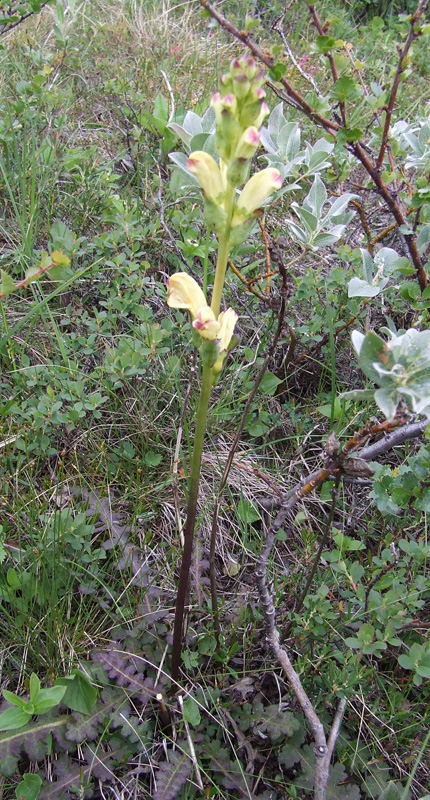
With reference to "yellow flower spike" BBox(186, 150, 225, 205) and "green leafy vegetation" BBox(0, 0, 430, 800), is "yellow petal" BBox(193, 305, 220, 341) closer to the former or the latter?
"green leafy vegetation" BBox(0, 0, 430, 800)

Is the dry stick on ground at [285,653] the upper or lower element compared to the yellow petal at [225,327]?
lower

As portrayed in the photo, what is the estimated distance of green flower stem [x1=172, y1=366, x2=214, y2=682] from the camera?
1.25 meters

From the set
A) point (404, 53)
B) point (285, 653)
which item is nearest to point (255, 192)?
point (404, 53)

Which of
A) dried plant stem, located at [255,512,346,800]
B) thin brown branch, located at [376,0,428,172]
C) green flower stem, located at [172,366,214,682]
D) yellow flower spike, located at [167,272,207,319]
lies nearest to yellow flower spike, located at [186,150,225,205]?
yellow flower spike, located at [167,272,207,319]

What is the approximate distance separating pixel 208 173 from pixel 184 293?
263mm

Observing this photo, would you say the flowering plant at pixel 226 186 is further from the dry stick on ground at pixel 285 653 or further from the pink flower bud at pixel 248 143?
the dry stick on ground at pixel 285 653

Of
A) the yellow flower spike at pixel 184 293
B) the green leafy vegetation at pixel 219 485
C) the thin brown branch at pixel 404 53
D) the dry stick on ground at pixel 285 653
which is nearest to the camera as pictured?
the yellow flower spike at pixel 184 293

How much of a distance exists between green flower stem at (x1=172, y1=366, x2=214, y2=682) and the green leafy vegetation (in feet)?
0.13

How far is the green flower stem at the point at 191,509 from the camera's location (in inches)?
49.1

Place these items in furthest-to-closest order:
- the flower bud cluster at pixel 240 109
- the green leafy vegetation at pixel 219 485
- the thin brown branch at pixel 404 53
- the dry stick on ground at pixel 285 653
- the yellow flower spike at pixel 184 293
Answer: the thin brown branch at pixel 404 53, the green leafy vegetation at pixel 219 485, the dry stick on ground at pixel 285 653, the yellow flower spike at pixel 184 293, the flower bud cluster at pixel 240 109

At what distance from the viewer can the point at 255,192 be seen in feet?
3.66

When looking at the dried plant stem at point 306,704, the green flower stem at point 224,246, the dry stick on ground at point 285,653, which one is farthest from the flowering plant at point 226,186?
the dried plant stem at point 306,704

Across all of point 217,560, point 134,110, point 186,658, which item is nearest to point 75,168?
point 134,110

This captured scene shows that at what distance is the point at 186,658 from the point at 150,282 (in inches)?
66.2
